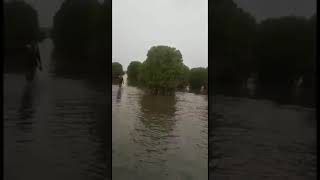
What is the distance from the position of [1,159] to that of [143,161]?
1051 mm

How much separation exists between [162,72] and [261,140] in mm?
939

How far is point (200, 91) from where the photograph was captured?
2.56 metres

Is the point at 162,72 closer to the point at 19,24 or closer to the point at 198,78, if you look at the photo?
the point at 198,78

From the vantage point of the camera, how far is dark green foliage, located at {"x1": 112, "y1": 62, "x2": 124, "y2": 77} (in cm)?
258

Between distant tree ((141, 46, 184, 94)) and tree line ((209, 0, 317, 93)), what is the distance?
30 centimetres

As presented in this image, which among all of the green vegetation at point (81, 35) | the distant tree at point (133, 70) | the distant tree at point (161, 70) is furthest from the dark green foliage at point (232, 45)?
the green vegetation at point (81, 35)

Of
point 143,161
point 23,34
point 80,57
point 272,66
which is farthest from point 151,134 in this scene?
point 23,34

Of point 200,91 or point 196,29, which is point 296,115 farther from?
point 196,29

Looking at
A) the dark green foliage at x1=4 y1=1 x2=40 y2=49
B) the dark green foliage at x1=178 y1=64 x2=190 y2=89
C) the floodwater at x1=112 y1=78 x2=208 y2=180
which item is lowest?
the floodwater at x1=112 y1=78 x2=208 y2=180

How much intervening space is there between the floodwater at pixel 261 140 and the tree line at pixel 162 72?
0.97ft

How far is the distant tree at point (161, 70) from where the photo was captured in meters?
2.60

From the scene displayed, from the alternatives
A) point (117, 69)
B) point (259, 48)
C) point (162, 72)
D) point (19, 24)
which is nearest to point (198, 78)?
point (162, 72)

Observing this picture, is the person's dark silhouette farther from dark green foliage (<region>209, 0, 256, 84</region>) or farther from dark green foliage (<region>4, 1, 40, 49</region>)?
dark green foliage (<region>209, 0, 256, 84</region>)

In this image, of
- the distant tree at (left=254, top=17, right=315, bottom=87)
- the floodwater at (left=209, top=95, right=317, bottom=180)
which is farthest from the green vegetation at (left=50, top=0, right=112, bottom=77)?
the distant tree at (left=254, top=17, right=315, bottom=87)
